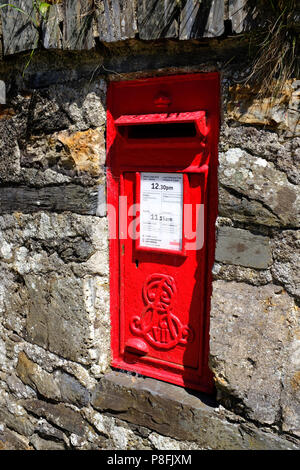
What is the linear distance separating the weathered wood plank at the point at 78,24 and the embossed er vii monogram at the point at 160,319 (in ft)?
3.92

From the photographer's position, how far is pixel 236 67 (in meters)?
1.71

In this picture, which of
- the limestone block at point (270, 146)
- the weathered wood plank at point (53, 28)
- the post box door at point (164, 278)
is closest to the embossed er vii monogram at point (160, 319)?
the post box door at point (164, 278)

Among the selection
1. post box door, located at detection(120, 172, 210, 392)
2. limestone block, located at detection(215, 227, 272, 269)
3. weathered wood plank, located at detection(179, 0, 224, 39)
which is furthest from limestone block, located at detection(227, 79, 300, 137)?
limestone block, located at detection(215, 227, 272, 269)

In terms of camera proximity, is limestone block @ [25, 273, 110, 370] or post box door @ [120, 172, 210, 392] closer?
post box door @ [120, 172, 210, 392]

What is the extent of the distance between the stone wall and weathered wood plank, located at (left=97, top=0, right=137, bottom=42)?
2.9 inches

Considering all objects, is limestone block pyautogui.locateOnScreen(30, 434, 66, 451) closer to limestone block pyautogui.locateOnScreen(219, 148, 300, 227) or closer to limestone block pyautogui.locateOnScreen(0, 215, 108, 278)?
limestone block pyautogui.locateOnScreen(0, 215, 108, 278)

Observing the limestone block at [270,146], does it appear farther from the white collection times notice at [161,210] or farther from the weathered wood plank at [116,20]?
the weathered wood plank at [116,20]

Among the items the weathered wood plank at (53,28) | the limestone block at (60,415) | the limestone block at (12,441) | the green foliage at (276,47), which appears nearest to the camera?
the green foliage at (276,47)

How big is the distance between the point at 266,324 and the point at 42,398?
1478mm

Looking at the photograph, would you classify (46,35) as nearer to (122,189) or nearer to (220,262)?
(122,189)

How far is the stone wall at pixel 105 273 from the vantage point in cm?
172

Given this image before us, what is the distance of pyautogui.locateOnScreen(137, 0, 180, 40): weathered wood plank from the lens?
170 centimetres
